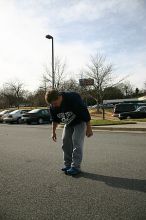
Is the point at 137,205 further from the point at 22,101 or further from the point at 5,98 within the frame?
the point at 22,101

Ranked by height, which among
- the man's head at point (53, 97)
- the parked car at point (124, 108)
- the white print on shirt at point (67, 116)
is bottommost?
the parked car at point (124, 108)

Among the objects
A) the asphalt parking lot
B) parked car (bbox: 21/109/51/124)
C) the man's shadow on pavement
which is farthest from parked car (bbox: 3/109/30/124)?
the man's shadow on pavement

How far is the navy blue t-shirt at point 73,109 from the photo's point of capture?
730 centimetres

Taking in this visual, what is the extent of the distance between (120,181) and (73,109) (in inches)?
62.1

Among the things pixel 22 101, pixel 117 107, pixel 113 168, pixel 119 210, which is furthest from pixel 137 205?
pixel 22 101

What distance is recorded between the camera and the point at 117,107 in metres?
40.3

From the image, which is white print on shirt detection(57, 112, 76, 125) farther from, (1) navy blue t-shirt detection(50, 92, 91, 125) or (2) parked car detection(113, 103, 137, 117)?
Result: (2) parked car detection(113, 103, 137, 117)

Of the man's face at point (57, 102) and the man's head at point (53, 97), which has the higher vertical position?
the man's head at point (53, 97)

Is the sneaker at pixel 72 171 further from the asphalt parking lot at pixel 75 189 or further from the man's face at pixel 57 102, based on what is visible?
the man's face at pixel 57 102

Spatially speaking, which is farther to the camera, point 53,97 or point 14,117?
point 14,117

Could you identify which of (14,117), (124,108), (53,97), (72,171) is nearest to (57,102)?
(53,97)

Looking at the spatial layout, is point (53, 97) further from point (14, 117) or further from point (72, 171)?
point (14, 117)

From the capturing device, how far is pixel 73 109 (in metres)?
7.31

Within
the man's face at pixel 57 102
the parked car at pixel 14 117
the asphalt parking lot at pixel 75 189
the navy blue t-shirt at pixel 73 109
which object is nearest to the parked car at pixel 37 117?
the parked car at pixel 14 117
